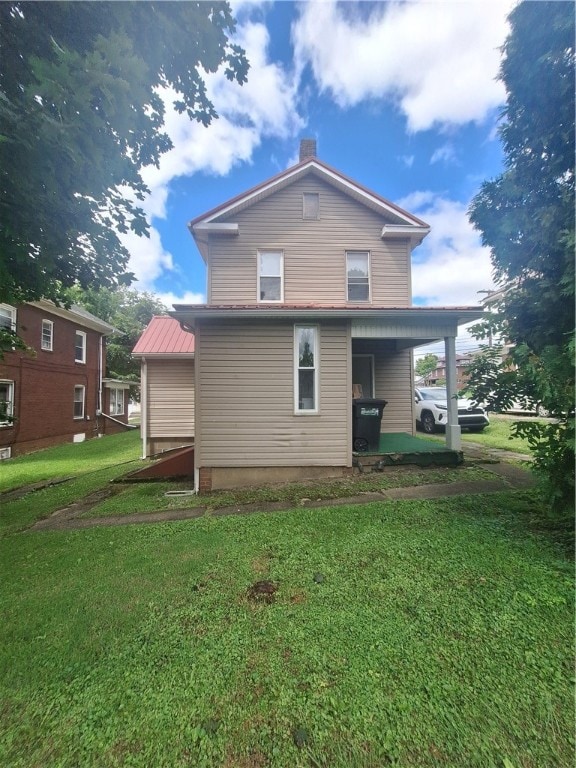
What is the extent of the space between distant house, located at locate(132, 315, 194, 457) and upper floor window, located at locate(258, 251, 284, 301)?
3.47 metres

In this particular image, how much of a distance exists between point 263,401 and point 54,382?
1419 centimetres

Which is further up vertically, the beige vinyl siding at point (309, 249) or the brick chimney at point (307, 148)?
the brick chimney at point (307, 148)

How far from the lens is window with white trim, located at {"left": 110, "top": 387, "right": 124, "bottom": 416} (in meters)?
21.3

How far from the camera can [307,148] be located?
1018cm

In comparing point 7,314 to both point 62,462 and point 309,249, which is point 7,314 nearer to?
point 62,462

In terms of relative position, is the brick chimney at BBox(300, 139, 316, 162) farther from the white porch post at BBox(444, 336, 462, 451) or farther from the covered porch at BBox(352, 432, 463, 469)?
the covered porch at BBox(352, 432, 463, 469)

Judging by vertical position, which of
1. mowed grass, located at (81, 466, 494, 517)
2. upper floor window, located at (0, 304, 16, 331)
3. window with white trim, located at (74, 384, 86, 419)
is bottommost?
mowed grass, located at (81, 466, 494, 517)

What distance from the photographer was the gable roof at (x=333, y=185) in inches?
348

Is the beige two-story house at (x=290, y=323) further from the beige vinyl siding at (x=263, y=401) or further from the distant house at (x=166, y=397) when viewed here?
the distant house at (x=166, y=397)

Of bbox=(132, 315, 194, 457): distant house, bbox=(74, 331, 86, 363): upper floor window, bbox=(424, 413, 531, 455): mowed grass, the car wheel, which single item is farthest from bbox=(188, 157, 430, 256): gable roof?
bbox=(74, 331, 86, 363): upper floor window

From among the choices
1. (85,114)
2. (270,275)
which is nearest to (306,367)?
(270,275)

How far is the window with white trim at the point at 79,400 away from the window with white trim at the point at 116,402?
9.39 feet

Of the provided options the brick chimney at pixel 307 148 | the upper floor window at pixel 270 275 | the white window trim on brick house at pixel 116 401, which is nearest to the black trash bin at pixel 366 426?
the upper floor window at pixel 270 275

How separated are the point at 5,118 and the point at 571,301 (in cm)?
588
